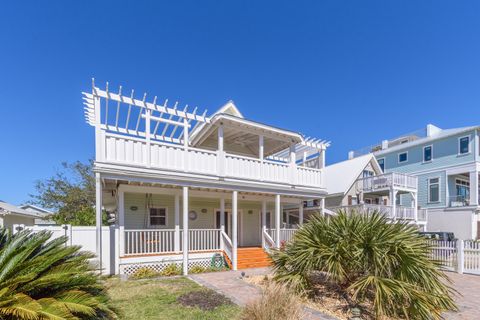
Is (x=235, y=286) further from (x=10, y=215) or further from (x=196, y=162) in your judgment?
(x=10, y=215)

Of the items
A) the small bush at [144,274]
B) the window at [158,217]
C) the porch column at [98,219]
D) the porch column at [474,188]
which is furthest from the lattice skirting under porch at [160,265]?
the porch column at [474,188]

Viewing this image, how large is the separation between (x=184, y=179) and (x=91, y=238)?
3851 mm

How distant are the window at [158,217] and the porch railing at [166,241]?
0.77 metres

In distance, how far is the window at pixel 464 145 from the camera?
21.4 meters

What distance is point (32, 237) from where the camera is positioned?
4707 millimetres

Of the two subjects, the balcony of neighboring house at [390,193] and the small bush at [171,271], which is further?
the balcony of neighboring house at [390,193]

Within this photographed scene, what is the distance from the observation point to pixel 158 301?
22.4 feet

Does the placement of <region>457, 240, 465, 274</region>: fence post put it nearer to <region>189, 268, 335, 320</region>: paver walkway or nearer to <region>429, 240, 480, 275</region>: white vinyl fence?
<region>429, 240, 480, 275</region>: white vinyl fence

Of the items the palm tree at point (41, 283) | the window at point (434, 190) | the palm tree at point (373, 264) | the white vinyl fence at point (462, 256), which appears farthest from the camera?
the window at point (434, 190)

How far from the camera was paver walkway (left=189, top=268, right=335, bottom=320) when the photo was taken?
19.4ft

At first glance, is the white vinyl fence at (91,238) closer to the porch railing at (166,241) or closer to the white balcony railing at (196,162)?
the porch railing at (166,241)

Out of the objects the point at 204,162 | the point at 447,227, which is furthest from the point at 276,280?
the point at 447,227

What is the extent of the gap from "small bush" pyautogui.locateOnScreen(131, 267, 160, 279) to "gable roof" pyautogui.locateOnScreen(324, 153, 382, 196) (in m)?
15.5

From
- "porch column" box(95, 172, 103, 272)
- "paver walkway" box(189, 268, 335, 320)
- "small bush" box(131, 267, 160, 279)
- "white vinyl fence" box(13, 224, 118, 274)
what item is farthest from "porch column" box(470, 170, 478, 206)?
"porch column" box(95, 172, 103, 272)
